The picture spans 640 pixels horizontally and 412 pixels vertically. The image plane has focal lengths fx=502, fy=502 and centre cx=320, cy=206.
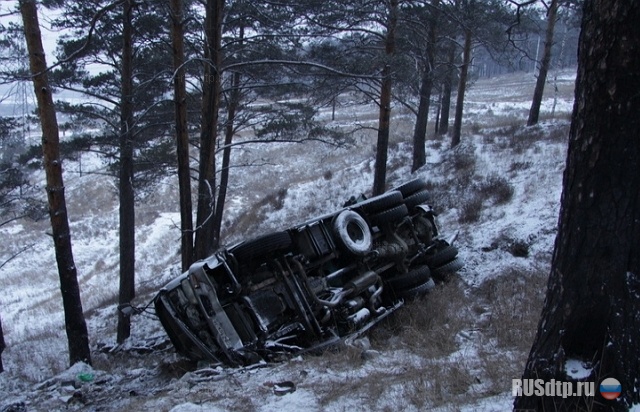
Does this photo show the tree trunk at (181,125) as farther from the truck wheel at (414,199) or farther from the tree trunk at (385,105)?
the tree trunk at (385,105)

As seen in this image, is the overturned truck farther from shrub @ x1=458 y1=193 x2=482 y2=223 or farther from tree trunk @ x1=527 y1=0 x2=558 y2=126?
tree trunk @ x1=527 y1=0 x2=558 y2=126

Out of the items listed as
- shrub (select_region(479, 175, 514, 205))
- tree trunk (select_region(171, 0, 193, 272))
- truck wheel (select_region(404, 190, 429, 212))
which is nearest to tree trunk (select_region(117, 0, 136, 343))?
tree trunk (select_region(171, 0, 193, 272))

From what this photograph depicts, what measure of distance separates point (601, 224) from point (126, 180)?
11.0 metres

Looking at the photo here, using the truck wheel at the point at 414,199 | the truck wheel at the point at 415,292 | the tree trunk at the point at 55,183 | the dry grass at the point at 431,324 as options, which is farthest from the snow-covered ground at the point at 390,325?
the truck wheel at the point at 414,199

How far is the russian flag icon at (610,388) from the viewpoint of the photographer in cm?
246

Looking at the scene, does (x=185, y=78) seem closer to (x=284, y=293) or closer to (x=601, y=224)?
(x=284, y=293)

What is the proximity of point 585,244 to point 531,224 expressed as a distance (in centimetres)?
788

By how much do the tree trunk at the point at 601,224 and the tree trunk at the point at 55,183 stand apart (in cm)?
653

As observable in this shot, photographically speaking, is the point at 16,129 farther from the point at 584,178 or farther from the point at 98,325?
the point at 584,178

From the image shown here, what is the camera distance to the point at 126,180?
1172cm

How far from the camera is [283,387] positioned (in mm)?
4238

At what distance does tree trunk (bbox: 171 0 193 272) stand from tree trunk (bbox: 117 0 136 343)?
220cm

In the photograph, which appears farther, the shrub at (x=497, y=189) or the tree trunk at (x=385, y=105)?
the tree trunk at (x=385, y=105)

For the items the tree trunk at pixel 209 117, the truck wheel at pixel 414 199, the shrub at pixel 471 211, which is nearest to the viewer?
the truck wheel at pixel 414 199
